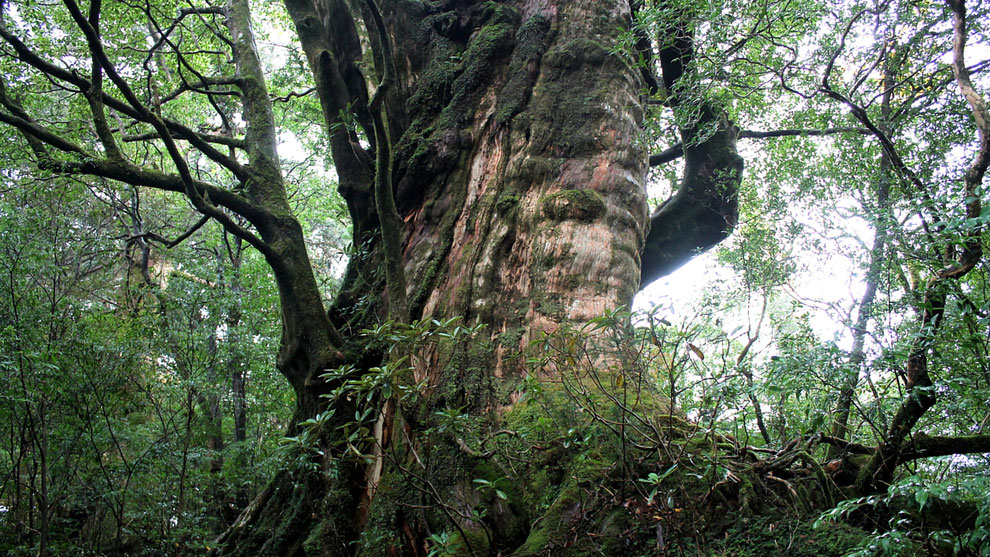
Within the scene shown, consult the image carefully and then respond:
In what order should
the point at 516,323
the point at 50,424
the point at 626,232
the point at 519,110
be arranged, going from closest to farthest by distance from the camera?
the point at 516,323
the point at 626,232
the point at 519,110
the point at 50,424

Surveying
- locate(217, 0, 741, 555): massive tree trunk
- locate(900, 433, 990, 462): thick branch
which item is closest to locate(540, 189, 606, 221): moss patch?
locate(217, 0, 741, 555): massive tree trunk

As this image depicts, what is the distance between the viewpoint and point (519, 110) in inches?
202

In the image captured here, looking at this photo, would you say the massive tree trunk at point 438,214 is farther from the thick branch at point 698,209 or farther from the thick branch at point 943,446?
the thick branch at point 943,446

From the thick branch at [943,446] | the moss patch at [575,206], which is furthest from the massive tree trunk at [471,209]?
the thick branch at [943,446]

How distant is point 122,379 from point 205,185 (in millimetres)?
3005

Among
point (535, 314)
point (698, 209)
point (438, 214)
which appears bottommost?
point (535, 314)

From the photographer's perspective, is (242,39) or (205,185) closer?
(205,185)

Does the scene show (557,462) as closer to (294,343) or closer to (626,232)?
(626,232)

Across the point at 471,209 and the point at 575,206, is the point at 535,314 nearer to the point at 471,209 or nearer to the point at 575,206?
the point at 575,206

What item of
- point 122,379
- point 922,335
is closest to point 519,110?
point 922,335

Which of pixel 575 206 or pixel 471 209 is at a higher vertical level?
pixel 471 209

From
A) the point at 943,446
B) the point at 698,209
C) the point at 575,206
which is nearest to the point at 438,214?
the point at 575,206

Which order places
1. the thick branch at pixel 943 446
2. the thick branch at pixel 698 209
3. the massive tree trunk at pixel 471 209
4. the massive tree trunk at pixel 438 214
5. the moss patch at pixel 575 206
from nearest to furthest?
the thick branch at pixel 943 446 < the massive tree trunk at pixel 438 214 < the massive tree trunk at pixel 471 209 < the moss patch at pixel 575 206 < the thick branch at pixel 698 209

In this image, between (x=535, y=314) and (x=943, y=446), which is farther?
(x=535, y=314)
